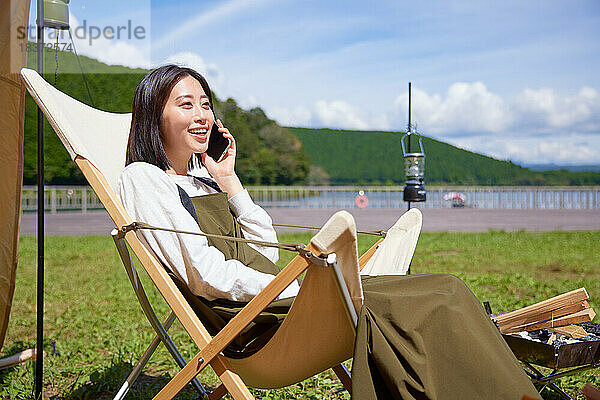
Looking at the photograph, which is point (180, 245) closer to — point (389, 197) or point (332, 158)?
point (389, 197)

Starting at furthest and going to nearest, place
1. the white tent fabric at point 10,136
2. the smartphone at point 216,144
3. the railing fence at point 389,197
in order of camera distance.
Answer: the railing fence at point 389,197
the smartphone at point 216,144
the white tent fabric at point 10,136

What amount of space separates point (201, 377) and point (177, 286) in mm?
1190

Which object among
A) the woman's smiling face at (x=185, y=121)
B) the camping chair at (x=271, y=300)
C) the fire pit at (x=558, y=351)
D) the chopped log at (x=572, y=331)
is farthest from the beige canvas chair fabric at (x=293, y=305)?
the chopped log at (x=572, y=331)

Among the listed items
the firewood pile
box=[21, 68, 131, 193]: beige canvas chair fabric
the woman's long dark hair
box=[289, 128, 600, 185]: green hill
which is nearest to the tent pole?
box=[21, 68, 131, 193]: beige canvas chair fabric

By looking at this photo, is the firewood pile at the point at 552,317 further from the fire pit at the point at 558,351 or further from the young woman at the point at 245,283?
the young woman at the point at 245,283

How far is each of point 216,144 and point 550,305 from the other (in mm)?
1499

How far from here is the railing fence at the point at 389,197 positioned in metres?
18.0

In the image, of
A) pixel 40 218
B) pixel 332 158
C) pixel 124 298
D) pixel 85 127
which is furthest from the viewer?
pixel 332 158

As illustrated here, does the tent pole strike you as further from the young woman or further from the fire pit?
the fire pit

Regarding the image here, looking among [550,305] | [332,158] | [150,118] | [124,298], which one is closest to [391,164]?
[332,158]

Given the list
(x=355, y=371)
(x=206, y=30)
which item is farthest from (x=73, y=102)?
(x=206, y=30)

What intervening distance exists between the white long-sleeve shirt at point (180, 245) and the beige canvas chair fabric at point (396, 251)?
462 mm

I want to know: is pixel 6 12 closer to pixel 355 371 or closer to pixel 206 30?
pixel 355 371

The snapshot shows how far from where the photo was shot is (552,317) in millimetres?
2080
